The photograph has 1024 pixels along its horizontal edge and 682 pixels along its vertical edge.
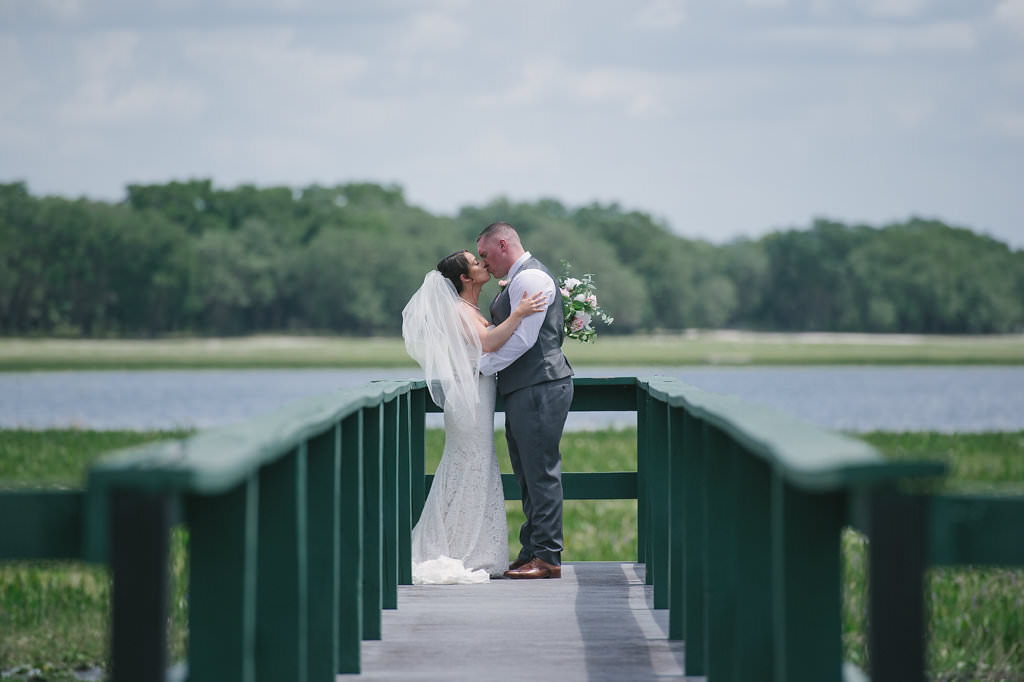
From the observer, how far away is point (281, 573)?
319 cm

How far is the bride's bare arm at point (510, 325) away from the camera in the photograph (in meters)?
6.82

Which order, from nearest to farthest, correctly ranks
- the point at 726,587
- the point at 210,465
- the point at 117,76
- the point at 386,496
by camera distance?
1. the point at 210,465
2. the point at 726,587
3. the point at 386,496
4. the point at 117,76

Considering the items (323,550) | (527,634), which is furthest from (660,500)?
(323,550)

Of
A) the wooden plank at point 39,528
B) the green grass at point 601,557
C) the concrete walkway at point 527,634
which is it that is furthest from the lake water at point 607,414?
the wooden plank at point 39,528

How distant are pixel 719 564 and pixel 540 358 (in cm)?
332

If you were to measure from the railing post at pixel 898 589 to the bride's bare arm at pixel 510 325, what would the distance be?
467cm

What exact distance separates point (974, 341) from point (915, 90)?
2171 cm

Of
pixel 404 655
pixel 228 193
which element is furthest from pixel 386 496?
pixel 228 193

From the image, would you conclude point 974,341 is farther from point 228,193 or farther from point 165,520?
point 165,520

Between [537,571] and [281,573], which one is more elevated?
[281,573]

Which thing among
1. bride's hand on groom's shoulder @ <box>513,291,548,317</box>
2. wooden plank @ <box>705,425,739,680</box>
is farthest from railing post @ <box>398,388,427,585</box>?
wooden plank @ <box>705,425,739,680</box>

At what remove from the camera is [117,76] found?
333ft

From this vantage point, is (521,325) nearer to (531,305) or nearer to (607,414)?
(531,305)

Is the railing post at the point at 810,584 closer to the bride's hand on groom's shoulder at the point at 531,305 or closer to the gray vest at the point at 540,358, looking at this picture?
the bride's hand on groom's shoulder at the point at 531,305
